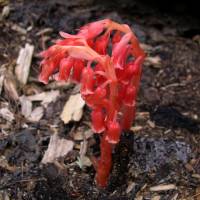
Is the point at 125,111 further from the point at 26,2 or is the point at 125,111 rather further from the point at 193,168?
the point at 26,2

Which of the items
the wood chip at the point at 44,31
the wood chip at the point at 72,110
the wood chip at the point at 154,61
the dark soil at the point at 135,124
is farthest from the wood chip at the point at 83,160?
the wood chip at the point at 44,31

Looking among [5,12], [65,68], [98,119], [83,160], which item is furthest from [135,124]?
[5,12]

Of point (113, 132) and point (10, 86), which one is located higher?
point (113, 132)

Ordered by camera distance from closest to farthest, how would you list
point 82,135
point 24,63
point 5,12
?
point 82,135 < point 24,63 < point 5,12

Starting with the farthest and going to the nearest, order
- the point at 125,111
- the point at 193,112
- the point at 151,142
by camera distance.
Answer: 1. the point at 193,112
2. the point at 151,142
3. the point at 125,111

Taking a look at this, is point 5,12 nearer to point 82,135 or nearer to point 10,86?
point 10,86

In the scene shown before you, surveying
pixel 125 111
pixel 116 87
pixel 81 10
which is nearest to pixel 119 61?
pixel 116 87
